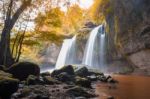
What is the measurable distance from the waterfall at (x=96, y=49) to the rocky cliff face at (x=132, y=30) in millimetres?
4142

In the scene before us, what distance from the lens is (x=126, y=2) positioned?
3014 cm

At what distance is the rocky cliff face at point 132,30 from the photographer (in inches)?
1086

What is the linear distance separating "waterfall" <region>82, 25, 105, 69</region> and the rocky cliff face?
414 cm

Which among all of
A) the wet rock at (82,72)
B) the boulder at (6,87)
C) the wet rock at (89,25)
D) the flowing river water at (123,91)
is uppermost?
the wet rock at (89,25)

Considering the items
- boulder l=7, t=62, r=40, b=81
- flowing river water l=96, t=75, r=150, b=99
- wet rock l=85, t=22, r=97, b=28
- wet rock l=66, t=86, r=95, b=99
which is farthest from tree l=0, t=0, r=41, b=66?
wet rock l=85, t=22, r=97, b=28

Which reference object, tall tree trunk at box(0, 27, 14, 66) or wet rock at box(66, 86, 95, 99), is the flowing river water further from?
tall tree trunk at box(0, 27, 14, 66)

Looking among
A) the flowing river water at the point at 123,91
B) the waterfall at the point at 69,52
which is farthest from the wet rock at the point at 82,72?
the waterfall at the point at 69,52

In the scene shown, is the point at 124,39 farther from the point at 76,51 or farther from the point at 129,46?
the point at 76,51

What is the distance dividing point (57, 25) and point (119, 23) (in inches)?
411

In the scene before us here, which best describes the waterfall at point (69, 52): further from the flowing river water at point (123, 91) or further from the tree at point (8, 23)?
the flowing river water at point (123, 91)

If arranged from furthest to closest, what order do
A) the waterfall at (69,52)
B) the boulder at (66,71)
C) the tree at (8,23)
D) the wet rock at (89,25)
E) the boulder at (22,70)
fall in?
the wet rock at (89,25) < the waterfall at (69,52) < the boulder at (66,71) < the tree at (8,23) < the boulder at (22,70)

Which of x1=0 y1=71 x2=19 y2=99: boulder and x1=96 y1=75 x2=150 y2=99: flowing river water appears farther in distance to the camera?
x1=96 y1=75 x2=150 y2=99: flowing river water

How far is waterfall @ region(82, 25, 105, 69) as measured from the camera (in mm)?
38812

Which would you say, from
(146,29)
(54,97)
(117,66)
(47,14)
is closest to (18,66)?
(54,97)
